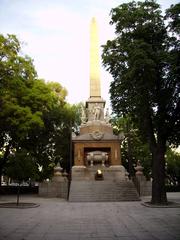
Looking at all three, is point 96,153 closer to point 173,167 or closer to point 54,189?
point 54,189

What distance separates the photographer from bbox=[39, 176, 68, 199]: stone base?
30423mm

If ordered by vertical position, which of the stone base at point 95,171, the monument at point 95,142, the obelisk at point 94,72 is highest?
the obelisk at point 94,72

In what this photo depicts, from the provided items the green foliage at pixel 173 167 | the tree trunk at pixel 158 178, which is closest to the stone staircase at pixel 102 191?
the tree trunk at pixel 158 178

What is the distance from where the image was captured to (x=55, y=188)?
102 feet

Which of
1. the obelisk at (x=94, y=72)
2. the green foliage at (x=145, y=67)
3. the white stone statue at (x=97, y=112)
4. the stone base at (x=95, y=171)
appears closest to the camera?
the green foliage at (x=145, y=67)

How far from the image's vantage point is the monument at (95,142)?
108 ft

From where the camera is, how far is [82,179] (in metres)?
31.7

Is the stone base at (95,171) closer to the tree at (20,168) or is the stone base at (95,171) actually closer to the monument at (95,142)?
the monument at (95,142)

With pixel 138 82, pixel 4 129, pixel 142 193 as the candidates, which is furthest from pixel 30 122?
pixel 142 193

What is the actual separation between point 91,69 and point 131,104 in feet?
58.7

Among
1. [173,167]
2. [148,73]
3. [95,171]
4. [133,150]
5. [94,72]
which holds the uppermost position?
[94,72]

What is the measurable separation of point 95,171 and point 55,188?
191 inches

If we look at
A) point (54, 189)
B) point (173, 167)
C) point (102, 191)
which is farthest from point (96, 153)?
point (173, 167)

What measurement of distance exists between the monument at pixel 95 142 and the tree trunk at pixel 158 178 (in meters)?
12.3
